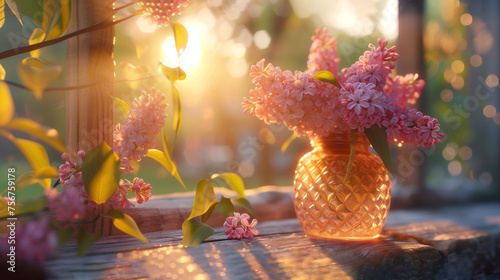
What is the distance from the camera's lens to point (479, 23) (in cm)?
223

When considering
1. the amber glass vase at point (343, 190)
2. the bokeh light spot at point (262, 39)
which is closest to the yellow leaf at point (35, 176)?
the amber glass vase at point (343, 190)

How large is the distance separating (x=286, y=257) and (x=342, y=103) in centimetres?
32

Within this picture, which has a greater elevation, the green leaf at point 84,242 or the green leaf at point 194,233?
the green leaf at point 84,242

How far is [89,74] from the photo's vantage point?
863 mm

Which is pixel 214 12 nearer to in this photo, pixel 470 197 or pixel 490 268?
pixel 470 197

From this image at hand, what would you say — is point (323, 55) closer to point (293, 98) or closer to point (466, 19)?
point (293, 98)

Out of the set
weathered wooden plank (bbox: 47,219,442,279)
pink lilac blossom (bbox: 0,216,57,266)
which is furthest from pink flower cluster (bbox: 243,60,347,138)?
pink lilac blossom (bbox: 0,216,57,266)

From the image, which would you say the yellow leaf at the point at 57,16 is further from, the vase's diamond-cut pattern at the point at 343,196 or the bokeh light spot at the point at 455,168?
the bokeh light spot at the point at 455,168

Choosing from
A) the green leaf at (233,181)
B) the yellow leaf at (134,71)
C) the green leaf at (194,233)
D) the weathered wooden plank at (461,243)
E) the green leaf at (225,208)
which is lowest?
the weathered wooden plank at (461,243)

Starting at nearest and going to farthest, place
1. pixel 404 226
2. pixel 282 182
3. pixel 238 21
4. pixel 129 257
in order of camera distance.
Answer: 1. pixel 129 257
2. pixel 404 226
3. pixel 238 21
4. pixel 282 182

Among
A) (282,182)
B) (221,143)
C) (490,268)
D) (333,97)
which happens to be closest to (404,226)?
(490,268)

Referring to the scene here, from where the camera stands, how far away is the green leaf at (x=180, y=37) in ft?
2.61

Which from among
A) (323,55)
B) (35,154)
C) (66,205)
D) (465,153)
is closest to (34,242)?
(66,205)

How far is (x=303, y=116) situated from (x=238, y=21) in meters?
3.02
